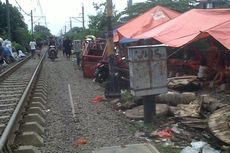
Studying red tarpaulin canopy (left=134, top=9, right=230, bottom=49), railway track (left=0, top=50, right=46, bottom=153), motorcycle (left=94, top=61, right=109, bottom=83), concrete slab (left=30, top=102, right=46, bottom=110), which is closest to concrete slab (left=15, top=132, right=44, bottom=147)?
railway track (left=0, top=50, right=46, bottom=153)

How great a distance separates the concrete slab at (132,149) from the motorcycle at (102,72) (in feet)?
29.3

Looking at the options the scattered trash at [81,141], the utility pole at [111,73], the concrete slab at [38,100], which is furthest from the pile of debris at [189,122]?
the concrete slab at [38,100]

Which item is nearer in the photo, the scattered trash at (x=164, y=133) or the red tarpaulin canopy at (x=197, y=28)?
the scattered trash at (x=164, y=133)

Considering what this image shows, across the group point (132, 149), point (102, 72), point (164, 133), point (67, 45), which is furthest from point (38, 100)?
point (67, 45)

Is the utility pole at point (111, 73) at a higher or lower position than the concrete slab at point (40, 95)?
higher

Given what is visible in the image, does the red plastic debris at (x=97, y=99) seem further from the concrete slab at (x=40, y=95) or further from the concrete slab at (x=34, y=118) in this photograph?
the concrete slab at (x=34, y=118)

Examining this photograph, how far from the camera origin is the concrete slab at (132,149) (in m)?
6.96

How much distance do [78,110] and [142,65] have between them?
8.79ft

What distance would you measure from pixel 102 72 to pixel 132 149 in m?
9.36

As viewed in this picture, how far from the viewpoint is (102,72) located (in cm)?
1631

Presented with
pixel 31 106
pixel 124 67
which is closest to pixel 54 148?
pixel 31 106

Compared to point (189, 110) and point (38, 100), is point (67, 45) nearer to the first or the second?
point (38, 100)

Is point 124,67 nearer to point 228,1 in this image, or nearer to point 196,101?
point 196,101

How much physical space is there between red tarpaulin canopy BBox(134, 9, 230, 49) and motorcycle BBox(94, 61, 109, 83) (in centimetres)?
217
